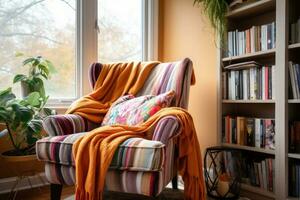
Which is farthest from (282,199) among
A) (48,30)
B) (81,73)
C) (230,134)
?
(48,30)

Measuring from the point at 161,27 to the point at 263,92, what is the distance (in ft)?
4.39

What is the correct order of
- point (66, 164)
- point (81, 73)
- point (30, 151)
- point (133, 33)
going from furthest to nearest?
point (133, 33)
point (81, 73)
point (30, 151)
point (66, 164)

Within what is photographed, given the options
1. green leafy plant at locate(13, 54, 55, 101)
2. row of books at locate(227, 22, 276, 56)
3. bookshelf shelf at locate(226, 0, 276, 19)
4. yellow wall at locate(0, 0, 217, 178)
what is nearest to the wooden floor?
yellow wall at locate(0, 0, 217, 178)

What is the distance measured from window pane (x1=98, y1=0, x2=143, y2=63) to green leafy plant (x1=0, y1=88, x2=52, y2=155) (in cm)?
89

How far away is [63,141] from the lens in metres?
1.34

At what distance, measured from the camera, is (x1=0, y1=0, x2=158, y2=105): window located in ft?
6.66

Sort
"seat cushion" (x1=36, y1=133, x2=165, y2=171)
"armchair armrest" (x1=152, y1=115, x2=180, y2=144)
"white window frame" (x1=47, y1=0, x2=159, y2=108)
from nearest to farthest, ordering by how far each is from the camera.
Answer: "seat cushion" (x1=36, y1=133, x2=165, y2=171)
"armchair armrest" (x1=152, y1=115, x2=180, y2=144)
"white window frame" (x1=47, y1=0, x2=159, y2=108)

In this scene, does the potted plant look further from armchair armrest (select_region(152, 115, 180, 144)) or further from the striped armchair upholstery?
armchair armrest (select_region(152, 115, 180, 144))

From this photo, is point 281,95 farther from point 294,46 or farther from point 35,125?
point 35,125

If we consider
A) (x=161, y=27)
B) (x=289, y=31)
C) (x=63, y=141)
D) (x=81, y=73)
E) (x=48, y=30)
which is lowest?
(x=63, y=141)

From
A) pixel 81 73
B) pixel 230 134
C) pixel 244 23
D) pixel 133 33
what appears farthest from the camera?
pixel 133 33

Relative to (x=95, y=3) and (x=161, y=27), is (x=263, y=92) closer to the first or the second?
(x=161, y=27)

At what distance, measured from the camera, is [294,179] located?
160 centimetres

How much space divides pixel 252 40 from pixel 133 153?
1.20m
